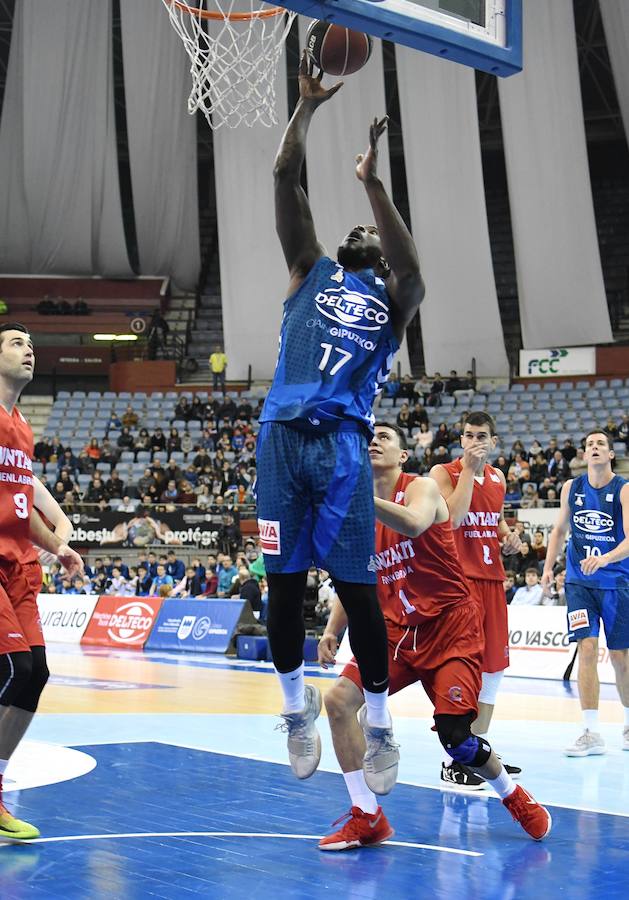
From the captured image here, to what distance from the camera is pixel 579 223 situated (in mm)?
27359

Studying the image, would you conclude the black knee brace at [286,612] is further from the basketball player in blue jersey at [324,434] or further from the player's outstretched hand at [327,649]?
the player's outstretched hand at [327,649]

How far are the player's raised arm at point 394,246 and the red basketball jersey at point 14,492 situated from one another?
6.42 feet

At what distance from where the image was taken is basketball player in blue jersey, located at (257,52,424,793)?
4.16 metres

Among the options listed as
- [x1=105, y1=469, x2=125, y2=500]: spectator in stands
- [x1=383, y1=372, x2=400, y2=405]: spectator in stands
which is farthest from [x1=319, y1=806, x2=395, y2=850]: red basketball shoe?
[x1=383, y1=372, x2=400, y2=405]: spectator in stands

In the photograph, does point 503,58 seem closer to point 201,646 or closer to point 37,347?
point 201,646

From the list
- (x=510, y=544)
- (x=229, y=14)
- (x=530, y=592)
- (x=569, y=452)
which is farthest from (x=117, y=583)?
(x=510, y=544)

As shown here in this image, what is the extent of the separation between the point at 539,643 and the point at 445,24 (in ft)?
32.0

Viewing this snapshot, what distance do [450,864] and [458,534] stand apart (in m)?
2.52

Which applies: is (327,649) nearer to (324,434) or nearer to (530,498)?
(324,434)

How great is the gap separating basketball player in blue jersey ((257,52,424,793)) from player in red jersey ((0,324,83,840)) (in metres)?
1.26

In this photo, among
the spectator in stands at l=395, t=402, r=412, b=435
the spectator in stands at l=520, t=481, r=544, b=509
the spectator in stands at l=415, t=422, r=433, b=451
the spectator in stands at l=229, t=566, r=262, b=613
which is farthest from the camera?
the spectator in stands at l=395, t=402, r=412, b=435

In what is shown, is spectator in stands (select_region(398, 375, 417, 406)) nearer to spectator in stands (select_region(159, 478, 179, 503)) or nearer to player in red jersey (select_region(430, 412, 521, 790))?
spectator in stands (select_region(159, 478, 179, 503))

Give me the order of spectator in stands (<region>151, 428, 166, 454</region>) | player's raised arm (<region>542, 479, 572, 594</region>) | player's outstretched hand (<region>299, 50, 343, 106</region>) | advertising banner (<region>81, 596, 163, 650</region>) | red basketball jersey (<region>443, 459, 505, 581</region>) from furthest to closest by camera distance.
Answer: spectator in stands (<region>151, 428, 166, 454</region>), advertising banner (<region>81, 596, 163, 650</region>), player's raised arm (<region>542, 479, 572, 594</region>), red basketball jersey (<region>443, 459, 505, 581</region>), player's outstretched hand (<region>299, 50, 343, 106</region>)

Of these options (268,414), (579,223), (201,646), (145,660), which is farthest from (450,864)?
(579,223)
